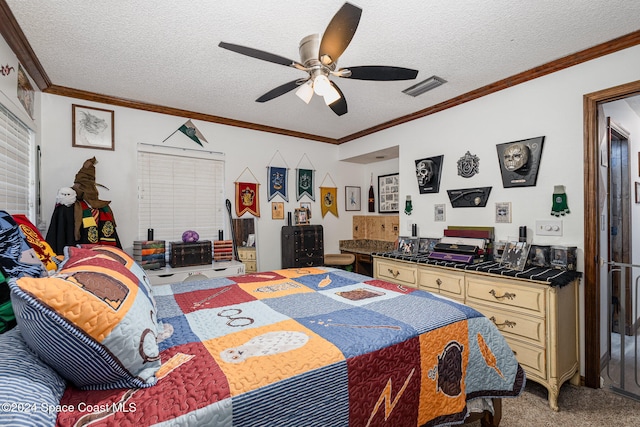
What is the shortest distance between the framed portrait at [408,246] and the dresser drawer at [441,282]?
1.49 feet

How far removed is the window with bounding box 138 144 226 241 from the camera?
350cm

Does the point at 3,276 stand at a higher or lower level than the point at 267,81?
lower

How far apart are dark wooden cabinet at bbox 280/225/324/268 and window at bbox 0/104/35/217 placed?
2.70 metres

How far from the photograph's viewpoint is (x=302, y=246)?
4.33 m

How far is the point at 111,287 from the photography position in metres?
1.06

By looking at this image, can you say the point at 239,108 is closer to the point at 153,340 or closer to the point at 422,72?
the point at 422,72

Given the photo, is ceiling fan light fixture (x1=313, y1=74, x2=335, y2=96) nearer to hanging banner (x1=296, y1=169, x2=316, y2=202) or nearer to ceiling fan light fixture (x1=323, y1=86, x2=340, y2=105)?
ceiling fan light fixture (x1=323, y1=86, x2=340, y2=105)

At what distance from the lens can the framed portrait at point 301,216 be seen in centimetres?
459

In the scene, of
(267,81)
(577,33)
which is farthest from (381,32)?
(577,33)

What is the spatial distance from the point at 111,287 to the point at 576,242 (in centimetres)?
312

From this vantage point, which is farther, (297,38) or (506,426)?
(297,38)

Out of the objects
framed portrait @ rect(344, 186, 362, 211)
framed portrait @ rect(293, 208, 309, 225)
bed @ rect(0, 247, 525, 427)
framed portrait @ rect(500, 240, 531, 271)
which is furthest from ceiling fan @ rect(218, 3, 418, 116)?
framed portrait @ rect(344, 186, 362, 211)

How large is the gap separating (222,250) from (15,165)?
6.61 ft

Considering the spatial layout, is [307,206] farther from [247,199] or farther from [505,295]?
[505,295]
